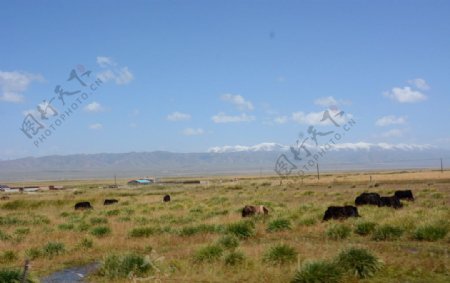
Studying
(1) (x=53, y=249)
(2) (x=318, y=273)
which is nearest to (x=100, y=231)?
(1) (x=53, y=249)

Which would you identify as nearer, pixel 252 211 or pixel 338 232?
pixel 338 232

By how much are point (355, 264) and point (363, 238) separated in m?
4.90

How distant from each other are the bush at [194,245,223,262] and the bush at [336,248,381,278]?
3284mm

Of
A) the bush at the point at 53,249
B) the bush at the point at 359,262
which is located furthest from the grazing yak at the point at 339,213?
the bush at the point at 53,249

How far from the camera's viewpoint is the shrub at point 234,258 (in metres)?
11.4

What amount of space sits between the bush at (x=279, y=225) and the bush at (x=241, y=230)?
100cm

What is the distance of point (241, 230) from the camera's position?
53.9 feet

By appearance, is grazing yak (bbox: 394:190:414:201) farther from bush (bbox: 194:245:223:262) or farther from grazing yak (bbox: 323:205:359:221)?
bush (bbox: 194:245:223:262)

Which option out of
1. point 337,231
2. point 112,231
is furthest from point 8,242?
point 337,231

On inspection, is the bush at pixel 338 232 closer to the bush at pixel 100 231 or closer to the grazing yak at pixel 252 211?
the grazing yak at pixel 252 211

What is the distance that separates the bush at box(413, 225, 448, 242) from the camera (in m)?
13.8

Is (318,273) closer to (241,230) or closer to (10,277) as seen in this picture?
(10,277)

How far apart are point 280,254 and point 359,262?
7.19 feet

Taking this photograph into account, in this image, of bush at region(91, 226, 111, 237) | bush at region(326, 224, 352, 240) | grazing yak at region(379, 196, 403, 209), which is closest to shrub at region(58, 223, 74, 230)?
bush at region(91, 226, 111, 237)
